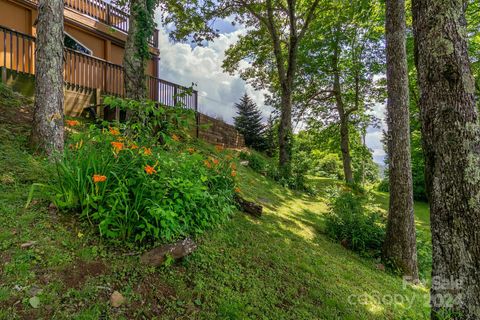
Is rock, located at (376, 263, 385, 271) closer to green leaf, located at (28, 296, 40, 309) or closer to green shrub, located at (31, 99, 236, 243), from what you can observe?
green shrub, located at (31, 99, 236, 243)

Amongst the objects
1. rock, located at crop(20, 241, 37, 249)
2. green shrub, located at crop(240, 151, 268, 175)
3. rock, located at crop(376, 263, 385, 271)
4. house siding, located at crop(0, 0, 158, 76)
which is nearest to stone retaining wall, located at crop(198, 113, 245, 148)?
green shrub, located at crop(240, 151, 268, 175)

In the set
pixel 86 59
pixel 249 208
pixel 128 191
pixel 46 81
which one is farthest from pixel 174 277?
pixel 86 59

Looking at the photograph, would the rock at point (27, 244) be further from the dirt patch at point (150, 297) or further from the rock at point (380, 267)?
the rock at point (380, 267)

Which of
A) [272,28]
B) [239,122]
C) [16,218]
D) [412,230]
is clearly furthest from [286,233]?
[239,122]

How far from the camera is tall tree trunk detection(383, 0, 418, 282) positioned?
4090 millimetres

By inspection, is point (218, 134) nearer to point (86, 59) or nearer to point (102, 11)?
point (86, 59)

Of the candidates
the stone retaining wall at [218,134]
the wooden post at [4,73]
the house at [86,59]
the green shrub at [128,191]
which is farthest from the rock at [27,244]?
the stone retaining wall at [218,134]

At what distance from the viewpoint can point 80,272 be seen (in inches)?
72.1

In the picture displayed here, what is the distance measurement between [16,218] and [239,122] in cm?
1506

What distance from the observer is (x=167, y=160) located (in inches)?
98.7

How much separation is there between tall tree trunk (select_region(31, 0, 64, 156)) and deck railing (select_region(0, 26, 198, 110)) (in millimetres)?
1736

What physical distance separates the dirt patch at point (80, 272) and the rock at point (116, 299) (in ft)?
0.72

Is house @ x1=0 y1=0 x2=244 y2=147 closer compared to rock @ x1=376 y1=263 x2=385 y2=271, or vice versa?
rock @ x1=376 y1=263 x2=385 y2=271

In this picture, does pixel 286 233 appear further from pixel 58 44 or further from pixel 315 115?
pixel 315 115
